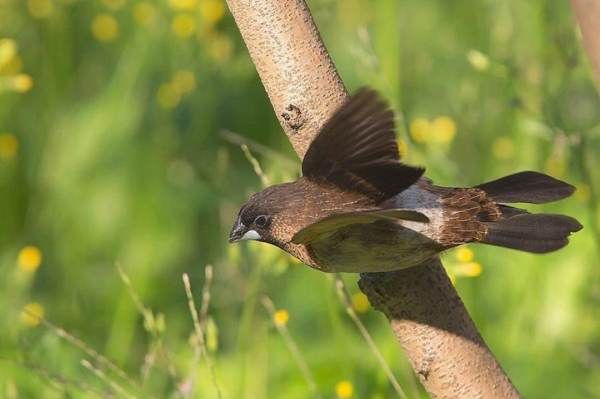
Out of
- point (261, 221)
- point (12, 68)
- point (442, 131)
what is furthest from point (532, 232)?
point (12, 68)

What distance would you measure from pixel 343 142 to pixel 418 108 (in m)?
2.69

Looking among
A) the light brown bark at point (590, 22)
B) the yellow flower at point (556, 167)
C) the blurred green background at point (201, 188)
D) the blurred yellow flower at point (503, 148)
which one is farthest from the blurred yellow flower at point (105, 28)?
the light brown bark at point (590, 22)

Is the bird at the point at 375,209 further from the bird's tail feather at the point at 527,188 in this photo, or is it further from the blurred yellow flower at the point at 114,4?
the blurred yellow flower at the point at 114,4

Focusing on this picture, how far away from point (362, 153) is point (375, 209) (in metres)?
0.09

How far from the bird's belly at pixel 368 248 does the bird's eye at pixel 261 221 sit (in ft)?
0.27

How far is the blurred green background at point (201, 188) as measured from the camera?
9.95 feet

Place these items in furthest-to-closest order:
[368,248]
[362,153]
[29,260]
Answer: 1. [29,260]
2. [368,248]
3. [362,153]

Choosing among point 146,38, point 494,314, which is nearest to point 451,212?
point 494,314

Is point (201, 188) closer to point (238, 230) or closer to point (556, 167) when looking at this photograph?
point (556, 167)

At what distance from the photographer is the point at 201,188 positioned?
11.8ft

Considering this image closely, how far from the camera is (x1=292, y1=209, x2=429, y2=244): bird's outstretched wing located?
1.38 m

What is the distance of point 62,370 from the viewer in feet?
9.13

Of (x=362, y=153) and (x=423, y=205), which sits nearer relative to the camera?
(x=362, y=153)

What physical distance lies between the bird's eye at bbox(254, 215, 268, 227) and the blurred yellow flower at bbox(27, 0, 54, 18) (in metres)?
2.47
